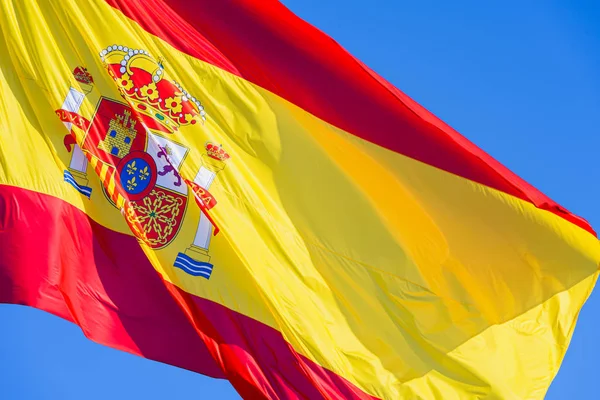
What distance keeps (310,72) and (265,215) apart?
1.92m

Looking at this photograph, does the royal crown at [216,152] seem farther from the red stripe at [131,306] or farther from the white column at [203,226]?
the red stripe at [131,306]

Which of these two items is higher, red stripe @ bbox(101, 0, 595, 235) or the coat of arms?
red stripe @ bbox(101, 0, 595, 235)

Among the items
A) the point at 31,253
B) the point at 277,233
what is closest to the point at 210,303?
the point at 277,233

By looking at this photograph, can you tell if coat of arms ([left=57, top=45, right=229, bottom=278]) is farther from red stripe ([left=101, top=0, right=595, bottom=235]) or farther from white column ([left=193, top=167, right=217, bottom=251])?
red stripe ([left=101, top=0, right=595, bottom=235])

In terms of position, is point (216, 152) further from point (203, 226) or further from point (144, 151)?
point (203, 226)

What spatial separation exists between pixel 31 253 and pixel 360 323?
151 inches

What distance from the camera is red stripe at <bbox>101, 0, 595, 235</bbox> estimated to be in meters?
13.8

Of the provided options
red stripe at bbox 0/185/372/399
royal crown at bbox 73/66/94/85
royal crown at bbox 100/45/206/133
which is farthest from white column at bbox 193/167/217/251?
royal crown at bbox 73/66/94/85

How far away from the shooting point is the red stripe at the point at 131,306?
12.3 m

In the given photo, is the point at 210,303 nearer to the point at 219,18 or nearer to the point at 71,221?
the point at 71,221

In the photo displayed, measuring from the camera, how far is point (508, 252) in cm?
1388

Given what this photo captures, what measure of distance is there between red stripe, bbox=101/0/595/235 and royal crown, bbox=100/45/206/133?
0.43m

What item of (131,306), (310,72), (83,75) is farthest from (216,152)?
(131,306)

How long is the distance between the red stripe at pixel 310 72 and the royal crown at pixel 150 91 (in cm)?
43
